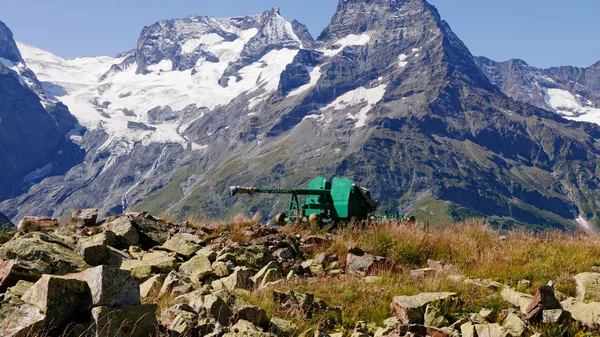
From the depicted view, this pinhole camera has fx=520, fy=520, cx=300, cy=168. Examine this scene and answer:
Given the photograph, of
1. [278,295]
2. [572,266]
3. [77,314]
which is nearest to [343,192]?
[572,266]

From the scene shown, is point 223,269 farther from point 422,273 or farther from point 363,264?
point 422,273

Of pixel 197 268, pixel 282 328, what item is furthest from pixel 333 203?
pixel 282 328

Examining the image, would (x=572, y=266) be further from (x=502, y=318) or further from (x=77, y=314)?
(x=77, y=314)

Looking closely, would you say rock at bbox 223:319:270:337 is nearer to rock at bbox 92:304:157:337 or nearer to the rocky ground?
the rocky ground

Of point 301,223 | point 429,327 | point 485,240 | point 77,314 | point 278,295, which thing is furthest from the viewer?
point 301,223

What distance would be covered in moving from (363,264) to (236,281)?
10.9 feet

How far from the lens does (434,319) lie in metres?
8.66

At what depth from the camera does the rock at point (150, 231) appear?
51.5ft

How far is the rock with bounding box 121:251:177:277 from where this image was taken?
11848 millimetres

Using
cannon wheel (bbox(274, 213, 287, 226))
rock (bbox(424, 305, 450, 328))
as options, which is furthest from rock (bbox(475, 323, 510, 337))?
cannon wheel (bbox(274, 213, 287, 226))

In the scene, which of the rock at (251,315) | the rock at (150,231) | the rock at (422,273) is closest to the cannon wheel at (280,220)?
the rock at (150,231)

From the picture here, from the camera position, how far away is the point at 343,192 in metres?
21.5

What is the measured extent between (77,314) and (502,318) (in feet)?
22.5

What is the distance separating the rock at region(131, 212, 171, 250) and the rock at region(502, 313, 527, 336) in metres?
10.4
